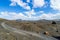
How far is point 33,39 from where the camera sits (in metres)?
45.7

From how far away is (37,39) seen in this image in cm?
4650

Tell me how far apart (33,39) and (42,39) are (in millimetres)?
3131

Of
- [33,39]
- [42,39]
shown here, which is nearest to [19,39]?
[33,39]

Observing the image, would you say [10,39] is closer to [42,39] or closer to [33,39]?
[33,39]

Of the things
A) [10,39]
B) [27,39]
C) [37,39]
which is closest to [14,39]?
[10,39]

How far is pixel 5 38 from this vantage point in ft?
142

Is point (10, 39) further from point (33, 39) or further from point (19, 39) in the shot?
point (33, 39)

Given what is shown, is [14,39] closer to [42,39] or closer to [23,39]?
[23,39]

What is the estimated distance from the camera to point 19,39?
43.7 metres

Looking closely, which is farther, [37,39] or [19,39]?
[37,39]

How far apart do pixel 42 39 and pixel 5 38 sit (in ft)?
38.0

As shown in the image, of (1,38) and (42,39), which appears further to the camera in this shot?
(42,39)

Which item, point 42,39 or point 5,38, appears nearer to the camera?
point 5,38

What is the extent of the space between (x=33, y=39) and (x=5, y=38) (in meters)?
8.48
